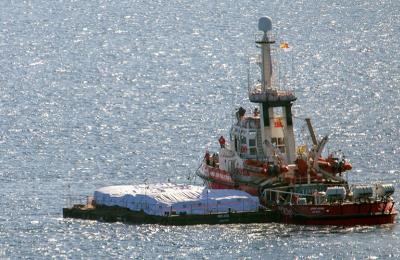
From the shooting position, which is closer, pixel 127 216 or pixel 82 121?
pixel 127 216

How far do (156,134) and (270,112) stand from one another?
1798 inches

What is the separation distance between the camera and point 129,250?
77062 millimetres

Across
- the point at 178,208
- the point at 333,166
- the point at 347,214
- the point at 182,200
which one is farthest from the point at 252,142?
the point at 347,214

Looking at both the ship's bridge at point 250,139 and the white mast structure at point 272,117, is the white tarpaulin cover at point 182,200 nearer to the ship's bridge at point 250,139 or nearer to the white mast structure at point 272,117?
the ship's bridge at point 250,139

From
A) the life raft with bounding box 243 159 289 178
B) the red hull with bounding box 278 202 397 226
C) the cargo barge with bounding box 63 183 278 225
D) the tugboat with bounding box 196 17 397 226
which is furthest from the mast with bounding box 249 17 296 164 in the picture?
the red hull with bounding box 278 202 397 226

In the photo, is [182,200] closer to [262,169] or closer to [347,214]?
[262,169]

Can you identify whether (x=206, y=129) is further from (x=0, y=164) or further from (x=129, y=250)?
(x=129, y=250)

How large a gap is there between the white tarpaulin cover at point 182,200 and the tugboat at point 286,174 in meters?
2.23

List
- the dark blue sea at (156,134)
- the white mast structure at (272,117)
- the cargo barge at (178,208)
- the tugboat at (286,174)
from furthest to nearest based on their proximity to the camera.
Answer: the white mast structure at (272,117)
the cargo barge at (178,208)
the tugboat at (286,174)
the dark blue sea at (156,134)

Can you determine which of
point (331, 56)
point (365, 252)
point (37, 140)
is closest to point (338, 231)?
point (365, 252)

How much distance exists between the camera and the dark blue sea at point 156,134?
78.1m

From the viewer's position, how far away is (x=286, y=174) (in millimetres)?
85938

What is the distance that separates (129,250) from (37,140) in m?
55.7

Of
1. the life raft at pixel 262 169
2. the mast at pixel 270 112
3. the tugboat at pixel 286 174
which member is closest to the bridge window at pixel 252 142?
the tugboat at pixel 286 174
